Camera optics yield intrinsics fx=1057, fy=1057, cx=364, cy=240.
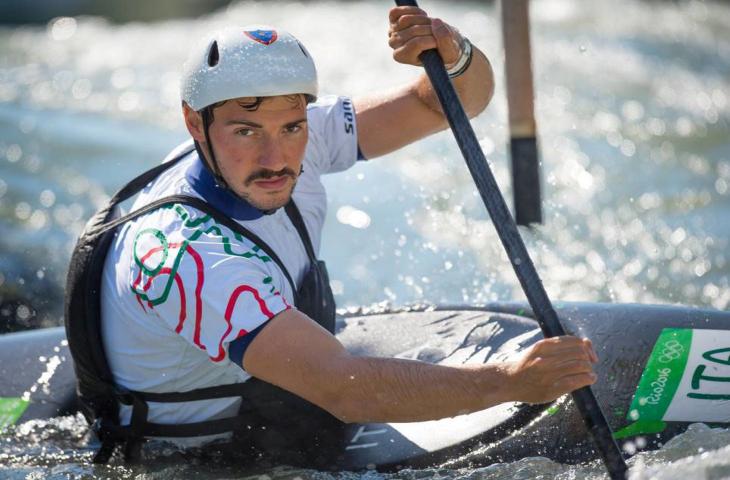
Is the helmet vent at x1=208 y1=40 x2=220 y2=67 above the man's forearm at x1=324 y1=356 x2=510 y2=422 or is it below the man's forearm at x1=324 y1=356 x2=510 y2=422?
above

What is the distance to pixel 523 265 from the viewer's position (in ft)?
7.11

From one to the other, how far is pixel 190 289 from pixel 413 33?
0.76 m

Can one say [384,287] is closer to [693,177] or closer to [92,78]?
[693,177]

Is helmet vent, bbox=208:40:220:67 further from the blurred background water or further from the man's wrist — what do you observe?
the blurred background water

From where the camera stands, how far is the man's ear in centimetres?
237

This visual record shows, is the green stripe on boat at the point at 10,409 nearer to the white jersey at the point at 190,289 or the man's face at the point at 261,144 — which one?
the white jersey at the point at 190,289

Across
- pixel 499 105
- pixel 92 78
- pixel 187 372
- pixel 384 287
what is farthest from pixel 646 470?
pixel 92 78

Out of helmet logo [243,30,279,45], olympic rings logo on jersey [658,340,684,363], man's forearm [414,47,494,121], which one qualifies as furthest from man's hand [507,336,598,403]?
man's forearm [414,47,494,121]

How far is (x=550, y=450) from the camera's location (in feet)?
7.93

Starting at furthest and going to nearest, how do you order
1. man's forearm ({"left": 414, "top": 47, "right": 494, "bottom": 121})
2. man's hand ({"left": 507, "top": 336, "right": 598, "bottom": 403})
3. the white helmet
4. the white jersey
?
man's forearm ({"left": 414, "top": 47, "right": 494, "bottom": 121}) → the white helmet → the white jersey → man's hand ({"left": 507, "top": 336, "right": 598, "bottom": 403})

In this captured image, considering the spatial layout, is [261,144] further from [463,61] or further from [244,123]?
[463,61]

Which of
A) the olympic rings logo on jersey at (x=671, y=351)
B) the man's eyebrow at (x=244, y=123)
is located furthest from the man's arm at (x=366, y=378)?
the olympic rings logo on jersey at (x=671, y=351)

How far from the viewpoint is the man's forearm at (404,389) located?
6.66 ft

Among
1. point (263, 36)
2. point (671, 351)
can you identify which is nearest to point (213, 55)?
point (263, 36)
